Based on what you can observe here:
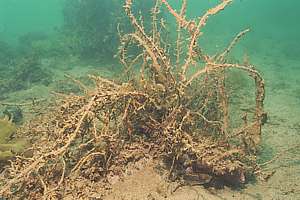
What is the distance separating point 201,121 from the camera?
A: 4414 millimetres

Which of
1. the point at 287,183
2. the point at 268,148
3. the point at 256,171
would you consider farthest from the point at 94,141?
the point at 268,148

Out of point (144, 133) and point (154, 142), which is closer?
point (154, 142)

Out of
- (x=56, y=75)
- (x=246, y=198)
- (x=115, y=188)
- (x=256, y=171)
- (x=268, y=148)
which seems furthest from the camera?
(x=56, y=75)

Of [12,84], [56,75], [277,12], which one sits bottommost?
[12,84]

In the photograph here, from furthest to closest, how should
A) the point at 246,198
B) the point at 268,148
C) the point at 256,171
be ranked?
the point at 268,148
the point at 256,171
the point at 246,198

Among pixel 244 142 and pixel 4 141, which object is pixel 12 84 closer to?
pixel 4 141

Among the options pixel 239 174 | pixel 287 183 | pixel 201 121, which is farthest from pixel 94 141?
pixel 287 183

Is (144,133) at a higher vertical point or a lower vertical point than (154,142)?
higher

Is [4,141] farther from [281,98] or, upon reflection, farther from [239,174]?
[281,98]

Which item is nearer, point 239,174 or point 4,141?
point 239,174

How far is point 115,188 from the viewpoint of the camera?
3559mm

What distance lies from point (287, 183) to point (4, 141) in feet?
12.4

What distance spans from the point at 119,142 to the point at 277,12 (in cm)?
3277

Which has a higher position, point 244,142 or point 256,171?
point 244,142
